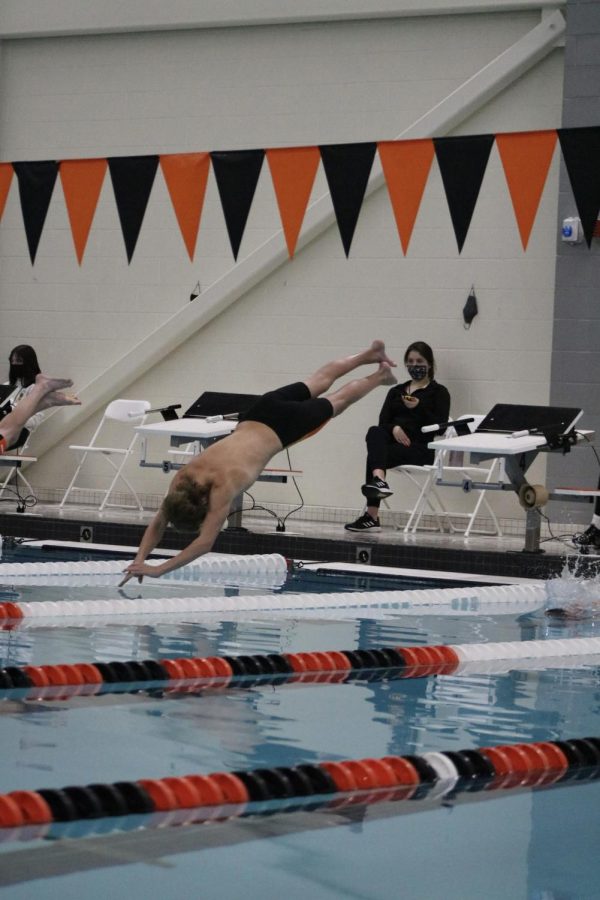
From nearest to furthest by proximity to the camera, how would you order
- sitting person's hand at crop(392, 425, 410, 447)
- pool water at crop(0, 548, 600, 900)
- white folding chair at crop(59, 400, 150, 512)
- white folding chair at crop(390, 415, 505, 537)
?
pool water at crop(0, 548, 600, 900)
white folding chair at crop(390, 415, 505, 537)
sitting person's hand at crop(392, 425, 410, 447)
white folding chair at crop(59, 400, 150, 512)

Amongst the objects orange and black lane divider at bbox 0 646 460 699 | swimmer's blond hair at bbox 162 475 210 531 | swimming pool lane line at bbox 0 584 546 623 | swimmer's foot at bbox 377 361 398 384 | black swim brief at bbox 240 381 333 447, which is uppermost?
swimmer's foot at bbox 377 361 398 384

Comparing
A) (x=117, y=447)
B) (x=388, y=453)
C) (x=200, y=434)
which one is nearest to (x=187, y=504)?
(x=200, y=434)

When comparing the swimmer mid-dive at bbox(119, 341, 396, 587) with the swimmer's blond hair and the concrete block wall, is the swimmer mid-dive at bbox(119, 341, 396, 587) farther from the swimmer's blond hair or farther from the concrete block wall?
the concrete block wall

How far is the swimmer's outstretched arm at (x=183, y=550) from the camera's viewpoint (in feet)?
19.3

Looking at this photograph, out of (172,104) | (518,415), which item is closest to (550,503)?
(518,415)

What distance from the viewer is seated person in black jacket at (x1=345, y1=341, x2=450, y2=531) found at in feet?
33.5

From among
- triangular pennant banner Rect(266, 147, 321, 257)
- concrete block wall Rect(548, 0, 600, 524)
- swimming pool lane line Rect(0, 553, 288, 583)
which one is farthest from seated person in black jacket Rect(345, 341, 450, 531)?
triangular pennant banner Rect(266, 147, 321, 257)

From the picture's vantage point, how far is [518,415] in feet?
31.6

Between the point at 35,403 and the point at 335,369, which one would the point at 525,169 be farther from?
the point at 35,403

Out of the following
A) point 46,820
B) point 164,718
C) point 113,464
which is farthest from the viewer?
point 113,464

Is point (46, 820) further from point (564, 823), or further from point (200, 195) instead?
point (200, 195)

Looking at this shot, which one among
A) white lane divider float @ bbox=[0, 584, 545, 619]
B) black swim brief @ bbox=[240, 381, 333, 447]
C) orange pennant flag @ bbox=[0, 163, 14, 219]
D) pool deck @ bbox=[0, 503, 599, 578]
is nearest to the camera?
black swim brief @ bbox=[240, 381, 333, 447]

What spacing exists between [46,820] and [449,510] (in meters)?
8.05

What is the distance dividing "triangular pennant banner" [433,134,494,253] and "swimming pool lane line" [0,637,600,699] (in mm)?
2969
